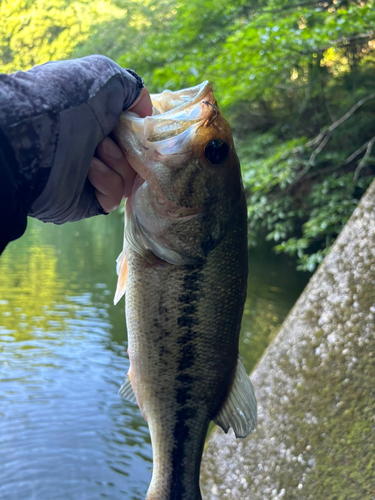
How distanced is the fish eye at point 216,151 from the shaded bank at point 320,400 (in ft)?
6.55

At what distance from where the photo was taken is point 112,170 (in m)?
1.48

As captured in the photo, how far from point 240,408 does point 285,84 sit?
9332mm

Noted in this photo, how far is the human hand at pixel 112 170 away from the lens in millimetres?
1432

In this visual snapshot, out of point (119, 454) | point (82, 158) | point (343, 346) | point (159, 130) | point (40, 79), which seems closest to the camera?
point (40, 79)

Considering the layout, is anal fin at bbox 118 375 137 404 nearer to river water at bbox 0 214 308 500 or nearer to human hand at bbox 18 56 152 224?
human hand at bbox 18 56 152 224

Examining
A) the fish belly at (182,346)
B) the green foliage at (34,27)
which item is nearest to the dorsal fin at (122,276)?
the fish belly at (182,346)

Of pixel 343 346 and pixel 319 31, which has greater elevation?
pixel 319 31

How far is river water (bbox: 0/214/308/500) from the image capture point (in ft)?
15.0

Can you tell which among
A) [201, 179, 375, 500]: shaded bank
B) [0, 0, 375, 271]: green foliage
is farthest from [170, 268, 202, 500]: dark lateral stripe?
[0, 0, 375, 271]: green foliage

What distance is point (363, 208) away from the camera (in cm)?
346

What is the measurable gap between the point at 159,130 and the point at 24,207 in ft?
1.57

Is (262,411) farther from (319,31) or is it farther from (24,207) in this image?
(319,31)

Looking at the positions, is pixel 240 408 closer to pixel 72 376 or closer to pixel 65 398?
pixel 65 398

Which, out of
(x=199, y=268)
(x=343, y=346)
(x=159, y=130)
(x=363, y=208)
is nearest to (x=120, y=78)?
(x=159, y=130)
